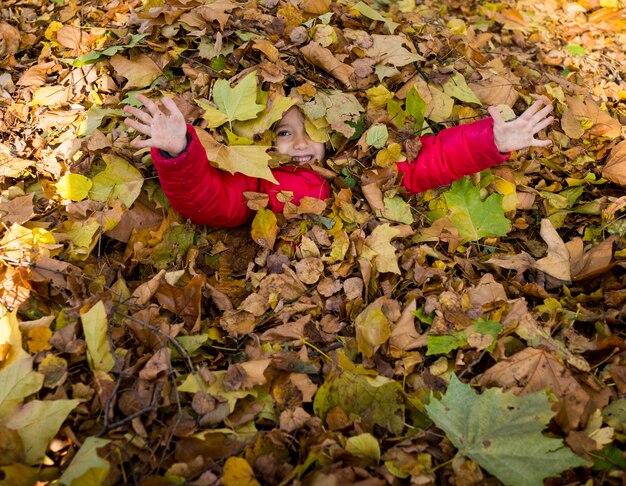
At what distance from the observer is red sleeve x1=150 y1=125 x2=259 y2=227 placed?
176 cm

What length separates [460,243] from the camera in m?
2.04

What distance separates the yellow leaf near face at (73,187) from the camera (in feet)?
6.39

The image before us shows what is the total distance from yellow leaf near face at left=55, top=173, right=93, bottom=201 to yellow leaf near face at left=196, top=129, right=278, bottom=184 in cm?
50

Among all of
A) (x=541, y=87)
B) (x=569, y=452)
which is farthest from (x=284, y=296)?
(x=541, y=87)

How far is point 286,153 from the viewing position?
2.19 meters

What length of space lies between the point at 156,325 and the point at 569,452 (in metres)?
Answer: 1.26

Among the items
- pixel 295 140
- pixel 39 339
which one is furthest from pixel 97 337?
pixel 295 140

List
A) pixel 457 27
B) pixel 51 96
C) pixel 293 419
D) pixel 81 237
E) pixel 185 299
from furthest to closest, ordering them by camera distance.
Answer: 1. pixel 457 27
2. pixel 51 96
3. pixel 81 237
4. pixel 185 299
5. pixel 293 419

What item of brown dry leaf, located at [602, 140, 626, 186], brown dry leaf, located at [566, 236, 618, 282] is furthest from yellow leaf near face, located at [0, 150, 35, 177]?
brown dry leaf, located at [602, 140, 626, 186]

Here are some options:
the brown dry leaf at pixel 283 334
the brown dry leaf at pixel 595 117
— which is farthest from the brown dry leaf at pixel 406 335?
the brown dry leaf at pixel 595 117

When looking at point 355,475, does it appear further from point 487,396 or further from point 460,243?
point 460,243

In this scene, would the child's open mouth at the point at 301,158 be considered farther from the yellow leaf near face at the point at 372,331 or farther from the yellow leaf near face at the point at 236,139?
the yellow leaf near face at the point at 372,331

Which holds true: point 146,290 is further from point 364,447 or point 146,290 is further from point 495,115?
point 495,115

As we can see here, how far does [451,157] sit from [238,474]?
1.46 m
